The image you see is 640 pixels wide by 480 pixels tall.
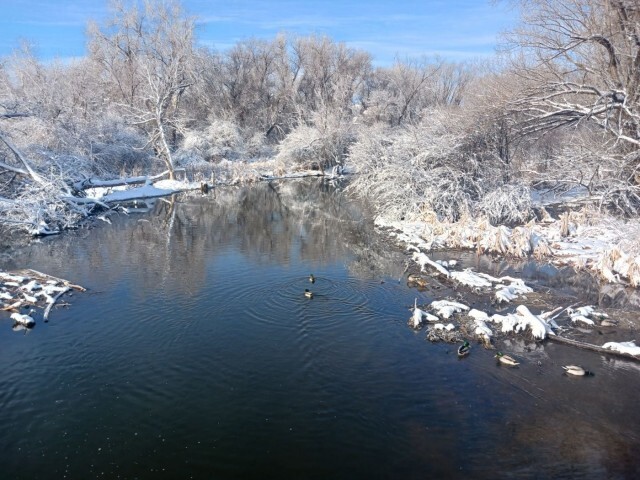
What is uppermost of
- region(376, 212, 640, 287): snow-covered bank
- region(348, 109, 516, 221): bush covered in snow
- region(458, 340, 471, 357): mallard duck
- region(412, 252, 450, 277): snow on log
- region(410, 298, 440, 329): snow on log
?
region(348, 109, 516, 221): bush covered in snow

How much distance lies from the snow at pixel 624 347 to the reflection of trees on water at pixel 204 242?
732cm

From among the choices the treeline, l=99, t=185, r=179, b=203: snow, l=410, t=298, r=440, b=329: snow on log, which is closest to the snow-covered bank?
the treeline

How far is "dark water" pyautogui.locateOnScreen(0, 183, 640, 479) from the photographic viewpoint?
7.80 metres

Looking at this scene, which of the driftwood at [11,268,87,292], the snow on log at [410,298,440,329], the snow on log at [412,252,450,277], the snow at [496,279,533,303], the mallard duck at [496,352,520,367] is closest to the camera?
the mallard duck at [496,352,520,367]

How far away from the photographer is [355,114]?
55.1 metres

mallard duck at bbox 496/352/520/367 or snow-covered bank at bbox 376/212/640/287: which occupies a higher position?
→ snow-covered bank at bbox 376/212/640/287

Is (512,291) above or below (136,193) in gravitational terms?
below

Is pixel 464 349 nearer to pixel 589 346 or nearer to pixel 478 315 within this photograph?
pixel 478 315

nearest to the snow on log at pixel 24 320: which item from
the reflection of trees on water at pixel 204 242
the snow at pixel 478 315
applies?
the reflection of trees on water at pixel 204 242

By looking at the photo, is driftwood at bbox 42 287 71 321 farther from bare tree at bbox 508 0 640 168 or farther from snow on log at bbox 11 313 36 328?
bare tree at bbox 508 0 640 168

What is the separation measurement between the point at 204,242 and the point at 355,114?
3846cm

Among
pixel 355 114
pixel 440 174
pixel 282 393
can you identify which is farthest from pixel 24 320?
pixel 355 114

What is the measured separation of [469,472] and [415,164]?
17959 mm

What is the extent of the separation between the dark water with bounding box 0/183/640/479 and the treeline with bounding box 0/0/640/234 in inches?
414
